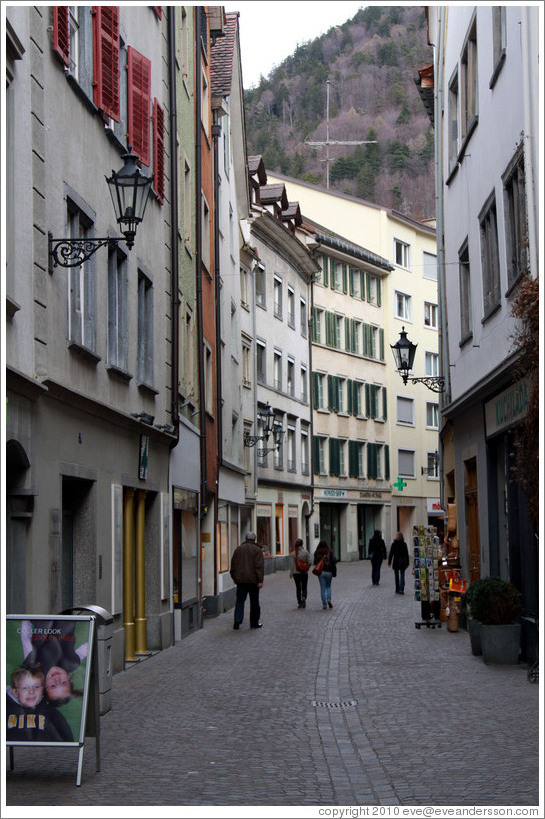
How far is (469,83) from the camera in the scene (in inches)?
771

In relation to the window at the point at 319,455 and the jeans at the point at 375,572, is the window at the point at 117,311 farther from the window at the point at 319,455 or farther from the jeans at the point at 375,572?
the window at the point at 319,455

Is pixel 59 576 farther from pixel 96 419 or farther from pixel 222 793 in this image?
pixel 222 793

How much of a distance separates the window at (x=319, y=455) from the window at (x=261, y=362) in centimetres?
919

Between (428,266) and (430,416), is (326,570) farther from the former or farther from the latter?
(428,266)

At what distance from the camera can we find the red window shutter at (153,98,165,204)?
18.9 m

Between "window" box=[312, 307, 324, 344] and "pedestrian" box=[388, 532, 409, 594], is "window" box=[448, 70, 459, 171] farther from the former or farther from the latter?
"window" box=[312, 307, 324, 344]

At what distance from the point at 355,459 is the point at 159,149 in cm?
3940

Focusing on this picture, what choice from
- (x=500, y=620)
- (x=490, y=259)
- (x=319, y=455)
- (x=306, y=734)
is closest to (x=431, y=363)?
(x=319, y=455)

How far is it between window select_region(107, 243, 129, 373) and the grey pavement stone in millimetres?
4159

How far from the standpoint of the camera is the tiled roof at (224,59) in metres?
31.4

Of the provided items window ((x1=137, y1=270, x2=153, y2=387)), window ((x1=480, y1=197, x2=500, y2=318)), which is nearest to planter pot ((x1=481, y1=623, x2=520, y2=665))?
window ((x1=480, y1=197, x2=500, y2=318))

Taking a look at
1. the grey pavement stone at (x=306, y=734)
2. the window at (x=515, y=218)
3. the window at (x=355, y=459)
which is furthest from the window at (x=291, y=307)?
Result: the window at (x=515, y=218)

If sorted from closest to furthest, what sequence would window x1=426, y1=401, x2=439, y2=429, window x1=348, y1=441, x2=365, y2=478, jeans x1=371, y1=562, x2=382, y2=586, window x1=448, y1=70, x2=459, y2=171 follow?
window x1=448, y1=70, x2=459, y2=171
jeans x1=371, y1=562, x2=382, y2=586
window x1=348, y1=441, x2=365, y2=478
window x1=426, y1=401, x2=439, y2=429

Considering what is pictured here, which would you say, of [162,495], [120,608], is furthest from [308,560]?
[120,608]
